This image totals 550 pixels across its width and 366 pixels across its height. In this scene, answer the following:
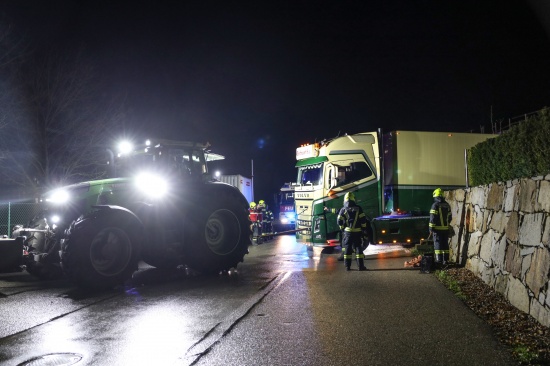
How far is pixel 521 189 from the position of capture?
731cm

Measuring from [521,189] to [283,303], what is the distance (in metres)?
4.02

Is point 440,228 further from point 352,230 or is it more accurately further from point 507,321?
point 507,321

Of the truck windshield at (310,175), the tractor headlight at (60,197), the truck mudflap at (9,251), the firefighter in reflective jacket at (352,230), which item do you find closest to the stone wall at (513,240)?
the firefighter in reflective jacket at (352,230)

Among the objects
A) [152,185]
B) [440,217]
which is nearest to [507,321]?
[440,217]

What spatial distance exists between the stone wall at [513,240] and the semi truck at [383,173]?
375 cm

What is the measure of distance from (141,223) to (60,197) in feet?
6.50

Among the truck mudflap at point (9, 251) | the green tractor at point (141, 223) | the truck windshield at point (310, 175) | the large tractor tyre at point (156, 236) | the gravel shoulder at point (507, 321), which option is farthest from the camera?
the truck windshield at point (310, 175)

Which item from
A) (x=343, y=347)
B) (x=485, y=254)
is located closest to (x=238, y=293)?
(x=343, y=347)

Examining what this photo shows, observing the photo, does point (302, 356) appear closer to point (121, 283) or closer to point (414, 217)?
point (121, 283)

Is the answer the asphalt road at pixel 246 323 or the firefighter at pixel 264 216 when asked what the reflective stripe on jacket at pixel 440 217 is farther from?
the firefighter at pixel 264 216

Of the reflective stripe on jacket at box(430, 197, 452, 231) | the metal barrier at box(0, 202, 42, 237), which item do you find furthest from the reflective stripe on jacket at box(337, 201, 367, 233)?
the metal barrier at box(0, 202, 42, 237)

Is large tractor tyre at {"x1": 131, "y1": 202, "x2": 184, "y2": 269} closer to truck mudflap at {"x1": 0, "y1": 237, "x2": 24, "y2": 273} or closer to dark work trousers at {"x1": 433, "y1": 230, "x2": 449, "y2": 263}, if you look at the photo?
truck mudflap at {"x1": 0, "y1": 237, "x2": 24, "y2": 273}

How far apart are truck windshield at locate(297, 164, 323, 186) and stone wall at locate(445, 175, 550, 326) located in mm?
5238

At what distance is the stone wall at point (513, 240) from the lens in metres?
6.10
